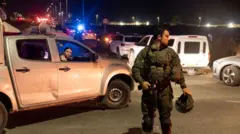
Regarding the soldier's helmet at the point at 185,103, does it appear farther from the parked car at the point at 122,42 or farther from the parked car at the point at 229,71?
the parked car at the point at 122,42

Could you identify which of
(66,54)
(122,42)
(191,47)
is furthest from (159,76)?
(122,42)

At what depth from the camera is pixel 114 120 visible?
7.30 m

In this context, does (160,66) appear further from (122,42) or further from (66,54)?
(122,42)

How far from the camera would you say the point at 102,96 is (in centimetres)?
800

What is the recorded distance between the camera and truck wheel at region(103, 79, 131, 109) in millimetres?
8172

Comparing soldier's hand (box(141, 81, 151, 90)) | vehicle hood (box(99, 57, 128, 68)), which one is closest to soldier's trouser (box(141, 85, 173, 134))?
soldier's hand (box(141, 81, 151, 90))

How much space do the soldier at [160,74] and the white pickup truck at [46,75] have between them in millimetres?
2314

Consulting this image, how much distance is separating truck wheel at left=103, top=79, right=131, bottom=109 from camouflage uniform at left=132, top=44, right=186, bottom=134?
3.07 metres

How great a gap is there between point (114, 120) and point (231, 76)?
616 centimetres

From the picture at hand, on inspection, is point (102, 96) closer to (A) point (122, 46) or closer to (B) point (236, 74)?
(B) point (236, 74)

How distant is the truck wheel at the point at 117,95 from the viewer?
26.8ft

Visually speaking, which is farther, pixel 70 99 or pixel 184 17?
pixel 184 17

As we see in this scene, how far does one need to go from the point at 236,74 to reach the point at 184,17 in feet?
353

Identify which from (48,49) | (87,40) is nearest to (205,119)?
(48,49)
